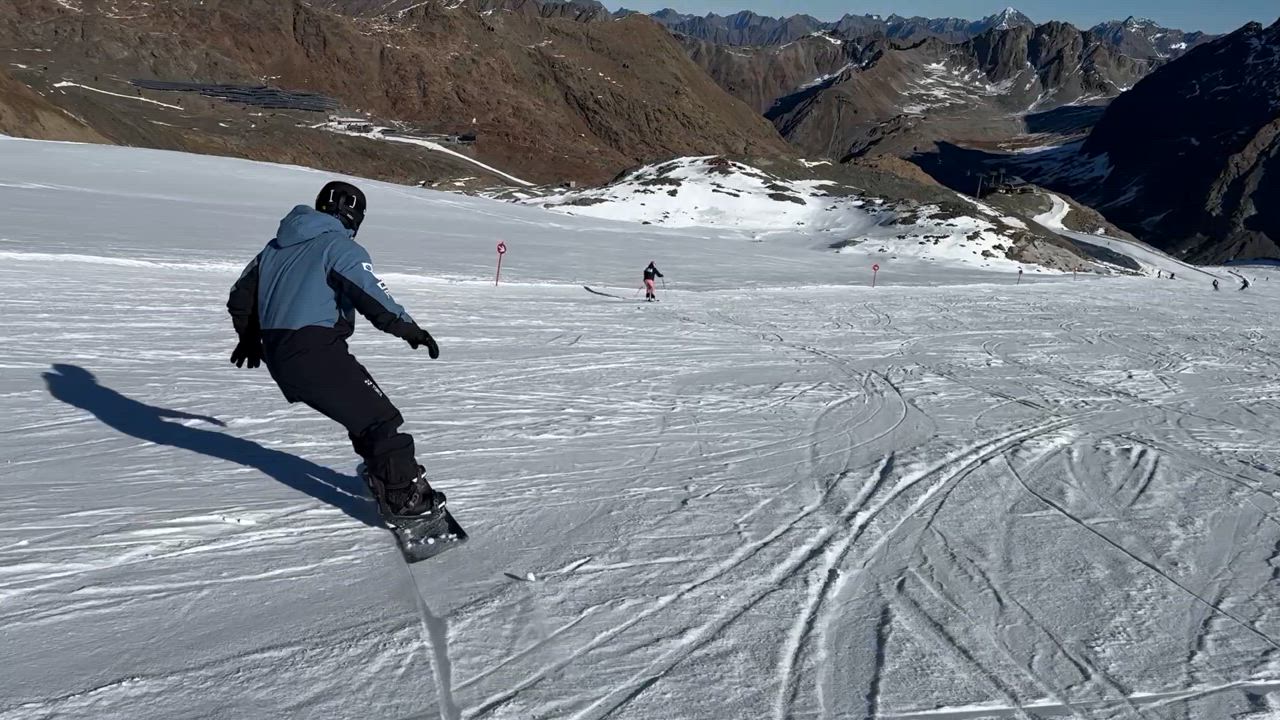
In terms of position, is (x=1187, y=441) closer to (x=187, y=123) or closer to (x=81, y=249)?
(x=81, y=249)

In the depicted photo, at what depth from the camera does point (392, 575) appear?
4305mm

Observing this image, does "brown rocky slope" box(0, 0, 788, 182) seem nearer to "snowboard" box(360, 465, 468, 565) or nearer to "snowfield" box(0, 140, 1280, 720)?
"snowfield" box(0, 140, 1280, 720)

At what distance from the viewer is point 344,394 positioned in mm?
4270

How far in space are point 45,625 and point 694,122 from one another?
17186 cm

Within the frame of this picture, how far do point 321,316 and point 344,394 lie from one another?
14.5 inches

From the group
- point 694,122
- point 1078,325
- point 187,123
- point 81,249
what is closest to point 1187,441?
point 1078,325

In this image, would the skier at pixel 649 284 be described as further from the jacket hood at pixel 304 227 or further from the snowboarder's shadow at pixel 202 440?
the jacket hood at pixel 304 227

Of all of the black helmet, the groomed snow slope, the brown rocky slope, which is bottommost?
the black helmet

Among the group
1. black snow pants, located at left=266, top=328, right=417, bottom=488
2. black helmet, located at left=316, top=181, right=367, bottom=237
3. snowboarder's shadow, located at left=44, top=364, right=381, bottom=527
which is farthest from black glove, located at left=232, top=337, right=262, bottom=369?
snowboarder's shadow, located at left=44, top=364, right=381, bottom=527

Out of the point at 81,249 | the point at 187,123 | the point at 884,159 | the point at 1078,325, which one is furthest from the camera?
the point at 187,123

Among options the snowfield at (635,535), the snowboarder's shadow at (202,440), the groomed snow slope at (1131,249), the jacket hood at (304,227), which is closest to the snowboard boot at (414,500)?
the snowfield at (635,535)

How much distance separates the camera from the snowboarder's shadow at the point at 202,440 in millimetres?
5379

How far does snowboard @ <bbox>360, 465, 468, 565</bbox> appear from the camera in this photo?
4.48m

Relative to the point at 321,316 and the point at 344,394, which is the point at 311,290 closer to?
the point at 321,316
